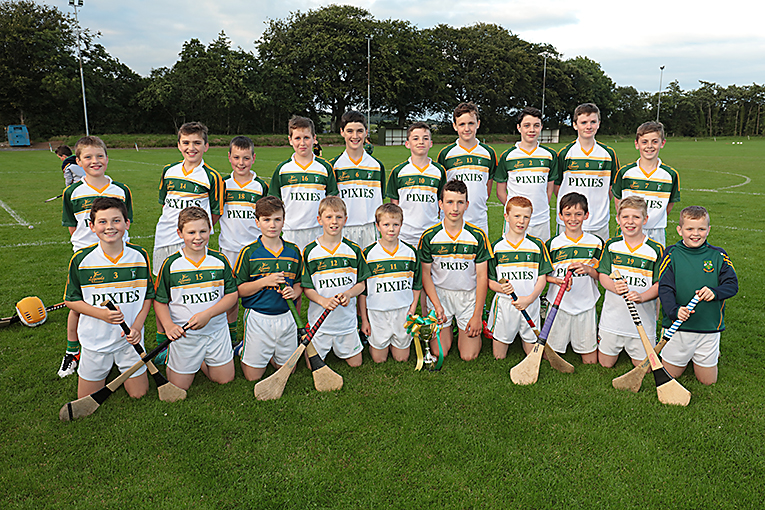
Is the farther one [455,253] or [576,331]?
[455,253]

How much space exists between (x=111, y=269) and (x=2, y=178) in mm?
18790

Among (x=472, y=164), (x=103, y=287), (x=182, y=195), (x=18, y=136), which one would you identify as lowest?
(x=103, y=287)

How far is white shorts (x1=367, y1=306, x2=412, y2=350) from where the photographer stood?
4492mm

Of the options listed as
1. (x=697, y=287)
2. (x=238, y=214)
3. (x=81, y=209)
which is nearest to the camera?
(x=697, y=287)

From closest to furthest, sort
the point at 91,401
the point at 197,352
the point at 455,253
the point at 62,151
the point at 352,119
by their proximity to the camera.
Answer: the point at 91,401
the point at 197,352
the point at 455,253
the point at 352,119
the point at 62,151

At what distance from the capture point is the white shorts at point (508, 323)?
14.7 feet

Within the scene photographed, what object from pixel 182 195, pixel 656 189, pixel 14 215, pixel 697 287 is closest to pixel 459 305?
pixel 697 287

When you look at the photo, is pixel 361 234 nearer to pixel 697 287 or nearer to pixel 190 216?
pixel 190 216

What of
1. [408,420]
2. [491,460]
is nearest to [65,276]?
[408,420]

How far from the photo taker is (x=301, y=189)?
16.2 feet

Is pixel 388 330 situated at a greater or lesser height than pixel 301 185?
lesser

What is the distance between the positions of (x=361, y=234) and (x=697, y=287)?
3079mm

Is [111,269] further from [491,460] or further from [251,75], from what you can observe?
[251,75]

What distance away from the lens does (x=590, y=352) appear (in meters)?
4.43
